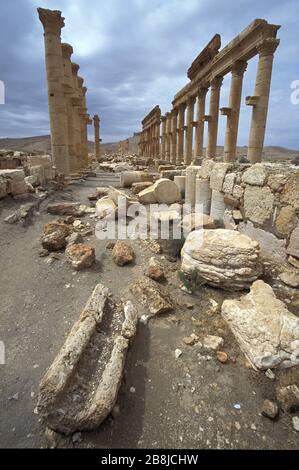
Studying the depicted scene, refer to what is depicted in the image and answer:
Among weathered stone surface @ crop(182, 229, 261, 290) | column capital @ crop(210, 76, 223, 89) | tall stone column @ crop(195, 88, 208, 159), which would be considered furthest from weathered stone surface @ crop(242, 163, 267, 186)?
tall stone column @ crop(195, 88, 208, 159)

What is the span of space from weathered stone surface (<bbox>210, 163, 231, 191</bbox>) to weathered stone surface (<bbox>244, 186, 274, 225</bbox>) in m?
0.88

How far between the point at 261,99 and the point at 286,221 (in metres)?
9.35

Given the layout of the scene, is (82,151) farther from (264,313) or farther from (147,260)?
(264,313)

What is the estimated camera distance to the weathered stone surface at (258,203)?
13.7 ft

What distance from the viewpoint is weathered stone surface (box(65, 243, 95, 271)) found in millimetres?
4152

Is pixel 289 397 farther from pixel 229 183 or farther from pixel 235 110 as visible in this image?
pixel 235 110

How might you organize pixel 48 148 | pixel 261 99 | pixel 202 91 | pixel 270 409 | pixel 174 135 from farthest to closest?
pixel 48 148, pixel 174 135, pixel 202 91, pixel 261 99, pixel 270 409

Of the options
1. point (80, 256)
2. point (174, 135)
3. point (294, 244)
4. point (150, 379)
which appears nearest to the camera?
point (150, 379)

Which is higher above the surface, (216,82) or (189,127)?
(216,82)

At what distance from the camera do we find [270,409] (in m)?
2.16

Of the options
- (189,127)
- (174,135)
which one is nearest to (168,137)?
(174,135)

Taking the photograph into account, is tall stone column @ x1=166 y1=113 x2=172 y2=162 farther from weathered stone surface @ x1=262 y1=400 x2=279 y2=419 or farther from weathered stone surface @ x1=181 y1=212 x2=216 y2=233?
weathered stone surface @ x1=262 y1=400 x2=279 y2=419

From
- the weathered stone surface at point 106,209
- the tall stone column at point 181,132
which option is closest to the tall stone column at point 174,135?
the tall stone column at point 181,132

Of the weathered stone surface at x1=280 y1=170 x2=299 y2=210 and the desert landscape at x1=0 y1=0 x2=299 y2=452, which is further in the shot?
the weathered stone surface at x1=280 y1=170 x2=299 y2=210
